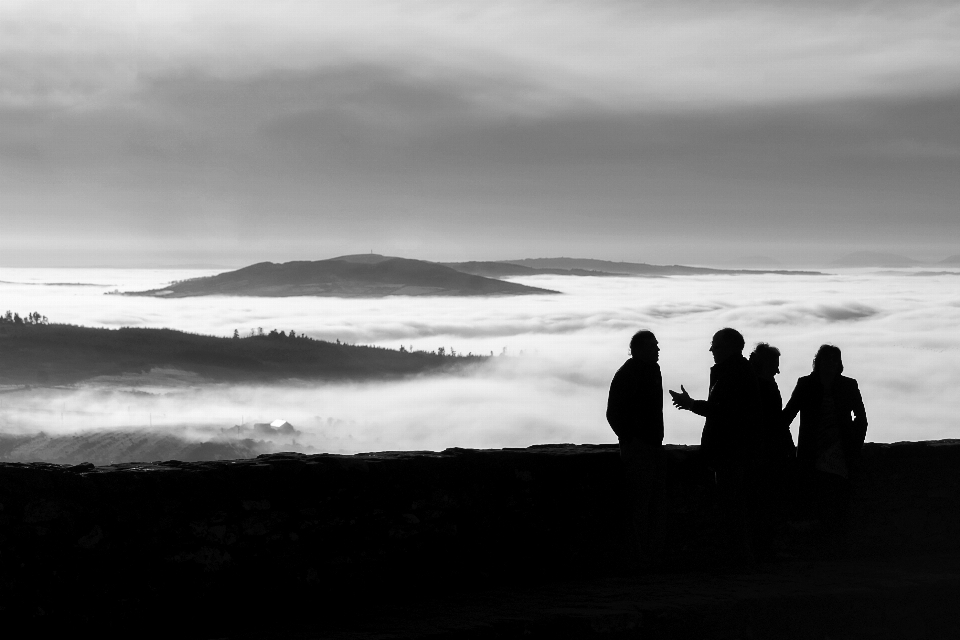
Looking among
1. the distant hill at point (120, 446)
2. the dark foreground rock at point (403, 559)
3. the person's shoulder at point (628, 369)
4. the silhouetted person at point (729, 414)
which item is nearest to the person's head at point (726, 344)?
the silhouetted person at point (729, 414)

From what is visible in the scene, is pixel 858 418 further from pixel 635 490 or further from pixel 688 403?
pixel 635 490

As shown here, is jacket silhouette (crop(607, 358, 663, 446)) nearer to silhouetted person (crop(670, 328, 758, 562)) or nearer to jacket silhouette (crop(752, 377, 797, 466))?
silhouetted person (crop(670, 328, 758, 562))

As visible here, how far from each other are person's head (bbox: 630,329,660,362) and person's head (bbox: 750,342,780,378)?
1.21 m

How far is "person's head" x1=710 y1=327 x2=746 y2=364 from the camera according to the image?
20.7 ft

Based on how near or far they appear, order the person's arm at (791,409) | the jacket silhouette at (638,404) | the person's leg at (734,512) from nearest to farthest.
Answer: the jacket silhouette at (638,404)
the person's leg at (734,512)
the person's arm at (791,409)

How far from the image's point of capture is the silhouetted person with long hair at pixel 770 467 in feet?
22.4

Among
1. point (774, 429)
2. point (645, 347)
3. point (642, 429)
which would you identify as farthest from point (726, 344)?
point (774, 429)

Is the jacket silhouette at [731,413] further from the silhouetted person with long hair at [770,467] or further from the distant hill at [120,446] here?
the distant hill at [120,446]

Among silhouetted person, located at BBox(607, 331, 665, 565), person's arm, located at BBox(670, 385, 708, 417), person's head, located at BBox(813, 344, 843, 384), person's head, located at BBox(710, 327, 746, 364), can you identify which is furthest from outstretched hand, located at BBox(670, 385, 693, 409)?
person's head, located at BBox(813, 344, 843, 384)

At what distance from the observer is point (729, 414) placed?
6.29 m

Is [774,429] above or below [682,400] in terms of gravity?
below

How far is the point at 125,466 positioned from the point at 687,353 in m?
197

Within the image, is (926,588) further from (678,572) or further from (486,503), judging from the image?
(486,503)

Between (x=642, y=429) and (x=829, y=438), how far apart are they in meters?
1.70
